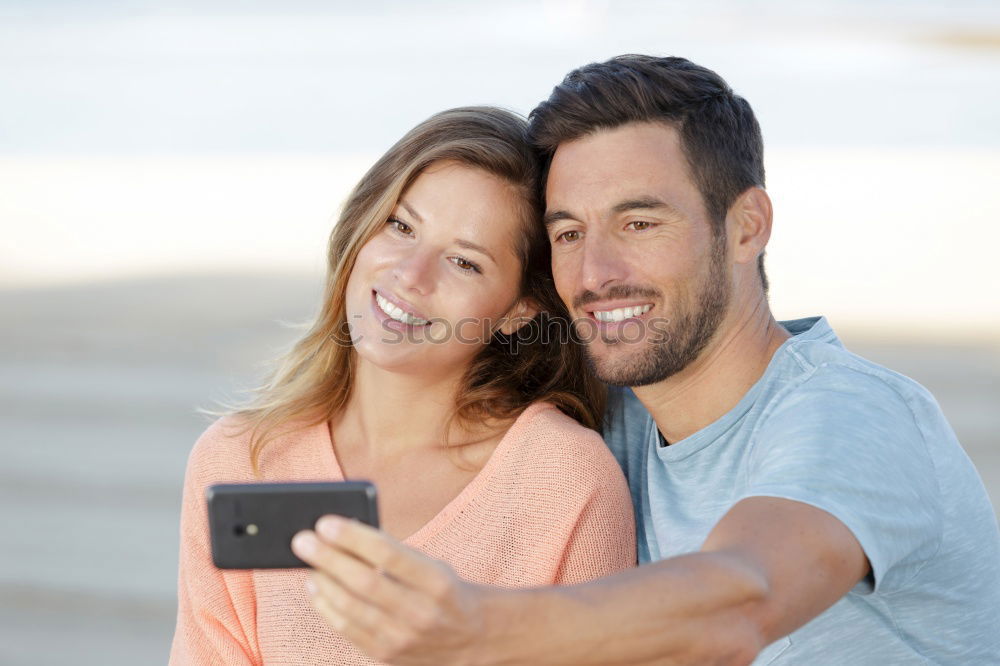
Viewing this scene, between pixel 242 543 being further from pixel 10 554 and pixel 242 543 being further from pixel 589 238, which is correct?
pixel 10 554

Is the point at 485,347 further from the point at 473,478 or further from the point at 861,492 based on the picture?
the point at 861,492

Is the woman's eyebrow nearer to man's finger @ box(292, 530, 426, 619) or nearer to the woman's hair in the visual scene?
the woman's hair

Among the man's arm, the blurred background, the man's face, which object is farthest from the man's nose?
the blurred background

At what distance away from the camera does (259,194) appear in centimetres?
1103

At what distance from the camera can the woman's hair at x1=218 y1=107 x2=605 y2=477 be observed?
2686 millimetres

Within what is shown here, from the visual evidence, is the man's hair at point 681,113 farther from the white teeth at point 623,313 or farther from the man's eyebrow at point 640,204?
the white teeth at point 623,313

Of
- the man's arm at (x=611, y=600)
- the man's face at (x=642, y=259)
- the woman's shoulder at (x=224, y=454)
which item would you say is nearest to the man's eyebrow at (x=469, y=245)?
the man's face at (x=642, y=259)

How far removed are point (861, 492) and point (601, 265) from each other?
0.92m

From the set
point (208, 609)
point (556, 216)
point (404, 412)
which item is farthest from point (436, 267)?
point (208, 609)

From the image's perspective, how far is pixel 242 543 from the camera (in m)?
1.55

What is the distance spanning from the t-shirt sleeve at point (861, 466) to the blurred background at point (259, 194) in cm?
210

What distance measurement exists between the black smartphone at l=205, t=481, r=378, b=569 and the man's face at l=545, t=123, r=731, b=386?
1122mm

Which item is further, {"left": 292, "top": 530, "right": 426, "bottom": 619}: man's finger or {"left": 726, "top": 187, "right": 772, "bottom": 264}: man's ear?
{"left": 726, "top": 187, "right": 772, "bottom": 264}: man's ear

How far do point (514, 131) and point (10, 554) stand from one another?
3.47m
